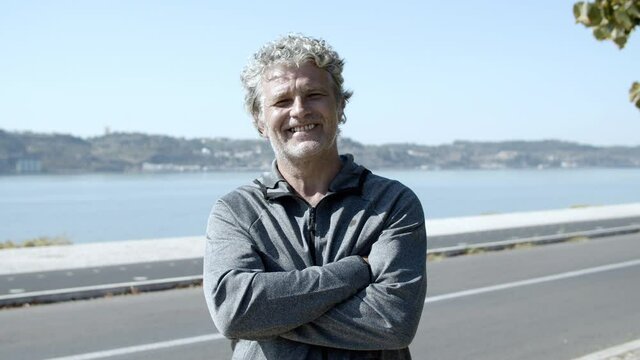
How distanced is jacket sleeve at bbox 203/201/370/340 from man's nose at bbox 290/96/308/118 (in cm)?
37

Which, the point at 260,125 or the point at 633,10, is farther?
the point at 633,10

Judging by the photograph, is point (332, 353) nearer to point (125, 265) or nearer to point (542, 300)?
point (542, 300)

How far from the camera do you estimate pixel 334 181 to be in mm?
2754

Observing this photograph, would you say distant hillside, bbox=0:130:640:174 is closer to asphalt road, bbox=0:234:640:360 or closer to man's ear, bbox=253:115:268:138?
asphalt road, bbox=0:234:640:360

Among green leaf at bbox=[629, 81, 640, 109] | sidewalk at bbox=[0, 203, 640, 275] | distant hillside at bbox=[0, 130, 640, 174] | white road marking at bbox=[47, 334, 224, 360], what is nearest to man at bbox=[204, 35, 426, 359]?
green leaf at bbox=[629, 81, 640, 109]

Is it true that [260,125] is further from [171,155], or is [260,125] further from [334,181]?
[171,155]

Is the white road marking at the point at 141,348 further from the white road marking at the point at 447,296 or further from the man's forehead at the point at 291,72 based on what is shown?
the man's forehead at the point at 291,72

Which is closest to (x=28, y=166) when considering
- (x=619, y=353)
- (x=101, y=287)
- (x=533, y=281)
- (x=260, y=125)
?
(x=101, y=287)

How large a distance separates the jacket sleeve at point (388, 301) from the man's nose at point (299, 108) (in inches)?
16.3

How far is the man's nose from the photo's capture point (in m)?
2.74

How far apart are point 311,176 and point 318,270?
30cm

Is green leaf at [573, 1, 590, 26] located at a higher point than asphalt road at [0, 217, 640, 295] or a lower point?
higher

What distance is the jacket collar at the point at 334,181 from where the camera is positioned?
2740mm

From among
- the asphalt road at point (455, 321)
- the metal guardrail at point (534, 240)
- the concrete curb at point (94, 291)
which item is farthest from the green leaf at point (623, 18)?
the metal guardrail at point (534, 240)
